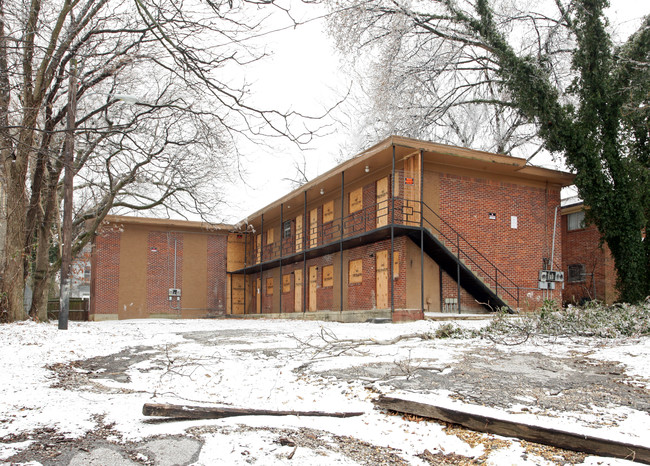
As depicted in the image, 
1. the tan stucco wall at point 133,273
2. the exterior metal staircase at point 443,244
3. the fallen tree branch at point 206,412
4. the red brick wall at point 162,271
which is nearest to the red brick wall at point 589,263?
the exterior metal staircase at point 443,244

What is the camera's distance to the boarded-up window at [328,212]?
22359mm

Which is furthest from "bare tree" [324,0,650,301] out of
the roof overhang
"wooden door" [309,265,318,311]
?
"wooden door" [309,265,318,311]

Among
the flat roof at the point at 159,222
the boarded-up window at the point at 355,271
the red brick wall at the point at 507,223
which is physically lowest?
the boarded-up window at the point at 355,271

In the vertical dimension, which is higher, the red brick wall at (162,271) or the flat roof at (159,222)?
the flat roof at (159,222)

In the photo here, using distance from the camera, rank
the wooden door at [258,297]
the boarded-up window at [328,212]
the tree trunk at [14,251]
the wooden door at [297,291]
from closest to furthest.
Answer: the tree trunk at [14,251], the boarded-up window at [328,212], the wooden door at [297,291], the wooden door at [258,297]

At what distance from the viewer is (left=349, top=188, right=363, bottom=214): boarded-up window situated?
66.0ft

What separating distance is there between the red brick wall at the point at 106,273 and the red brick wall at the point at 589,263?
2184cm

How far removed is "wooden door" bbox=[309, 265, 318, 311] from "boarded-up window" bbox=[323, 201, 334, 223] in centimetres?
226

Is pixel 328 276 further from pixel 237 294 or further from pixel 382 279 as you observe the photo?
pixel 237 294

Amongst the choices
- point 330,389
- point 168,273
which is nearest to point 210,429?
point 330,389

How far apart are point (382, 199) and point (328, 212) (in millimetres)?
4746

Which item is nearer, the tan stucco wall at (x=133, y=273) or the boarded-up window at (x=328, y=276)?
the boarded-up window at (x=328, y=276)

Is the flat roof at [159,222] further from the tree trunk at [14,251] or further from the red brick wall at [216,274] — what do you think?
the tree trunk at [14,251]

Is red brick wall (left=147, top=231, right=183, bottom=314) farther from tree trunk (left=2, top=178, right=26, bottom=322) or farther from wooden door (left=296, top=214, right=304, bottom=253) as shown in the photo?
tree trunk (left=2, top=178, right=26, bottom=322)
